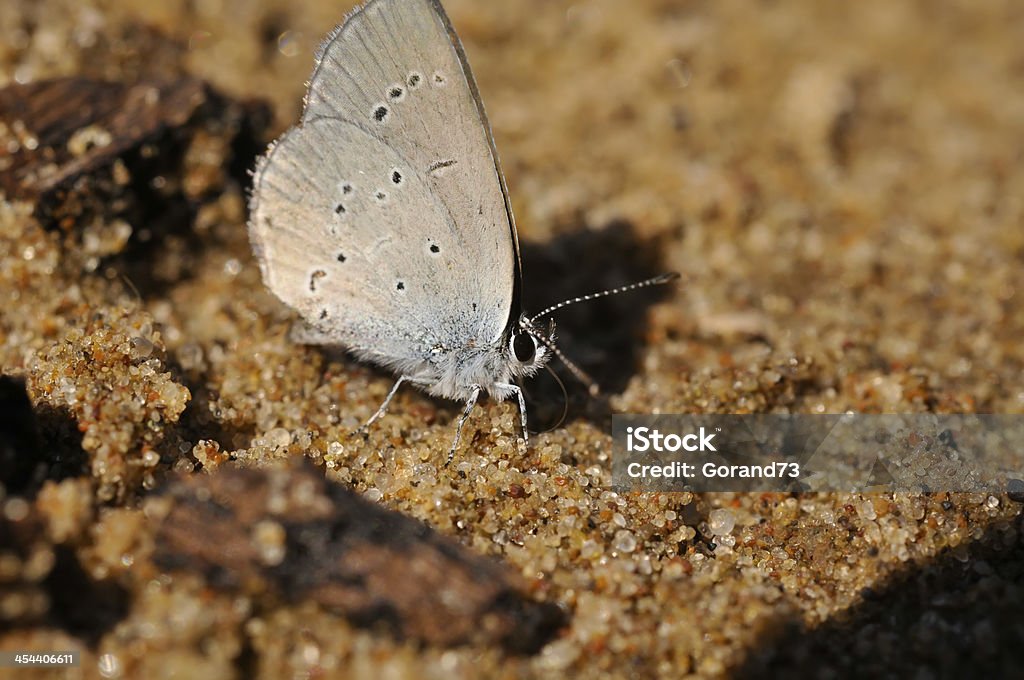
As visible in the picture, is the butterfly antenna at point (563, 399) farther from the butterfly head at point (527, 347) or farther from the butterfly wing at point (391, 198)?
the butterfly wing at point (391, 198)

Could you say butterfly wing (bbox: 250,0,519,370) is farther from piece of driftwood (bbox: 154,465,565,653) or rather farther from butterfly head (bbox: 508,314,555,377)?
piece of driftwood (bbox: 154,465,565,653)

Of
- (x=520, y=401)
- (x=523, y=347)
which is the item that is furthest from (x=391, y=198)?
(x=520, y=401)

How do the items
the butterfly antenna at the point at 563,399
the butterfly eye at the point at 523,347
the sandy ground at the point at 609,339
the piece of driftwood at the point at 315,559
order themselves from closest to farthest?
the piece of driftwood at the point at 315,559
the sandy ground at the point at 609,339
the butterfly eye at the point at 523,347
the butterfly antenna at the point at 563,399

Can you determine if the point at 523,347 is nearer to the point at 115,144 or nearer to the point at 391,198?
the point at 391,198

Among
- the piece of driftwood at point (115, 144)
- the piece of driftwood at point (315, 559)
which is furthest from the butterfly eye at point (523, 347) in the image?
the piece of driftwood at point (115, 144)

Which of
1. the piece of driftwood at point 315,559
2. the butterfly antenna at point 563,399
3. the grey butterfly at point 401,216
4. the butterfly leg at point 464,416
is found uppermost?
the grey butterfly at point 401,216

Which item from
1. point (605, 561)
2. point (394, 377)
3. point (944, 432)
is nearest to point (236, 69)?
point (394, 377)

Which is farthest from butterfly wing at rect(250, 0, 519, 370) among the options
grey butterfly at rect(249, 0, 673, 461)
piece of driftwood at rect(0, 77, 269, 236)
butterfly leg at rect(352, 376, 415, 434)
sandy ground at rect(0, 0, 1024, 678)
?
piece of driftwood at rect(0, 77, 269, 236)
